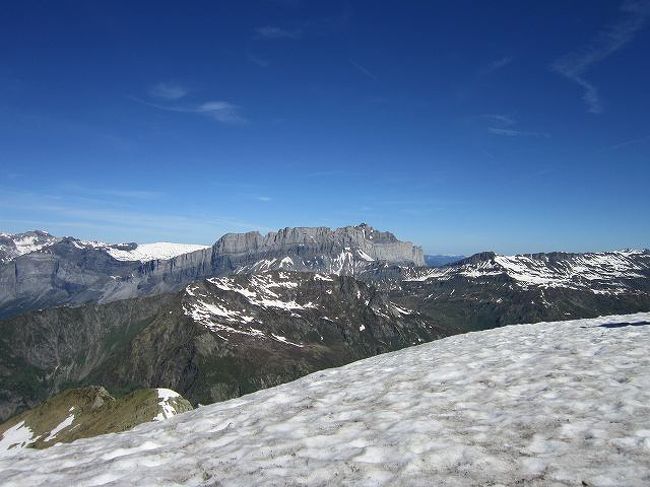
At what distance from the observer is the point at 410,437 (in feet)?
30.0

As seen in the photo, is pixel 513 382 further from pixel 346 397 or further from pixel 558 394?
pixel 346 397

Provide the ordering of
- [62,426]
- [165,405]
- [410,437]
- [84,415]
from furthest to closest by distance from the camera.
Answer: [62,426], [84,415], [165,405], [410,437]

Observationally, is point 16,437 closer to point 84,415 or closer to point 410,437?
point 84,415

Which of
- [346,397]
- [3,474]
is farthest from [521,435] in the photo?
[3,474]

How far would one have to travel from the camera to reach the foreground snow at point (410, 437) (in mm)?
7719

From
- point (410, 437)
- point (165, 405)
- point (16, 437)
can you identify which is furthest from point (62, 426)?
point (410, 437)

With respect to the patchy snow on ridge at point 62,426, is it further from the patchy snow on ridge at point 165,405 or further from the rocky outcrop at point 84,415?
the patchy snow on ridge at point 165,405

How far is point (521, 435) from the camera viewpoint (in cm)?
897

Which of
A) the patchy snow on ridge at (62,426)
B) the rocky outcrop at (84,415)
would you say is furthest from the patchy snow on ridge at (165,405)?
the patchy snow on ridge at (62,426)

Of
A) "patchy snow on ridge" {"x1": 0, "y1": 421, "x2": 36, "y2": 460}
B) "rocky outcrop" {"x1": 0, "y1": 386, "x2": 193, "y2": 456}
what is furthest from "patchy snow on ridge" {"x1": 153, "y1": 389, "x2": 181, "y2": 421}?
"patchy snow on ridge" {"x1": 0, "y1": 421, "x2": 36, "y2": 460}

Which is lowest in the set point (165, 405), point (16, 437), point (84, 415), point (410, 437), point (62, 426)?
point (16, 437)

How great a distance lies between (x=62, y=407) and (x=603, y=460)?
145m

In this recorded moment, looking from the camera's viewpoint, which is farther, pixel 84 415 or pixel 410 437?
pixel 84 415

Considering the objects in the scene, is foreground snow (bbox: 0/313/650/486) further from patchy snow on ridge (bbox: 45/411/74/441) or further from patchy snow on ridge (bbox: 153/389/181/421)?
patchy snow on ridge (bbox: 45/411/74/441)
